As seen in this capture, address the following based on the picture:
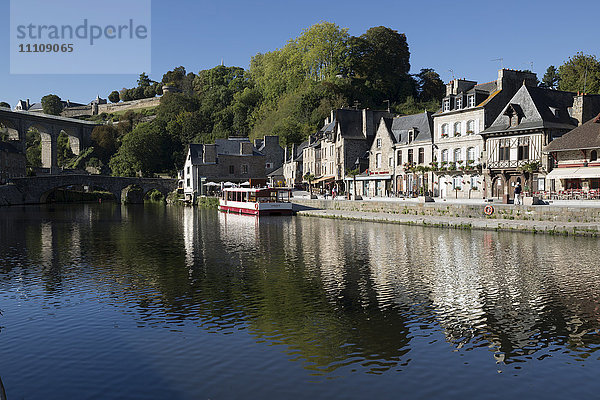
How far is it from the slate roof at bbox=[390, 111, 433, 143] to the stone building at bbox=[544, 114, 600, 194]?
47.1 ft

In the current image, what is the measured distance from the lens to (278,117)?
84.1 metres

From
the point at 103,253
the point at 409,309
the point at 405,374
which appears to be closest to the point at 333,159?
the point at 103,253

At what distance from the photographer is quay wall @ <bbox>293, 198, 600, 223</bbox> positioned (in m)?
26.5

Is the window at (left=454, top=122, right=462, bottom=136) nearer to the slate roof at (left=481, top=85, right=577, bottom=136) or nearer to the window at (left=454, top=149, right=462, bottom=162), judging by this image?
the window at (left=454, top=149, right=462, bottom=162)

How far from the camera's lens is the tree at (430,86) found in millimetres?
83750

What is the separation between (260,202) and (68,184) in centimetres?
3935

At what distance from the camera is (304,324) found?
37.5 feet

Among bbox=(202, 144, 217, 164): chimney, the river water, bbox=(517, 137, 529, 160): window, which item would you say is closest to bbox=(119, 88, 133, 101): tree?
bbox=(202, 144, 217, 164): chimney

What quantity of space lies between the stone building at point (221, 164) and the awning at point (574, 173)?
42107mm

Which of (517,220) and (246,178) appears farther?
(246,178)

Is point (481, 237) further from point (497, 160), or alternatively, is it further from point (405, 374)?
point (405, 374)

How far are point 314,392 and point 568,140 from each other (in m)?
32.7

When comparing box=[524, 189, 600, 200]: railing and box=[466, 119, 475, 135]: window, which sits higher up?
box=[466, 119, 475, 135]: window

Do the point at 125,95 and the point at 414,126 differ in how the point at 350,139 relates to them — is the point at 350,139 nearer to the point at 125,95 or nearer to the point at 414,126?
the point at 414,126
